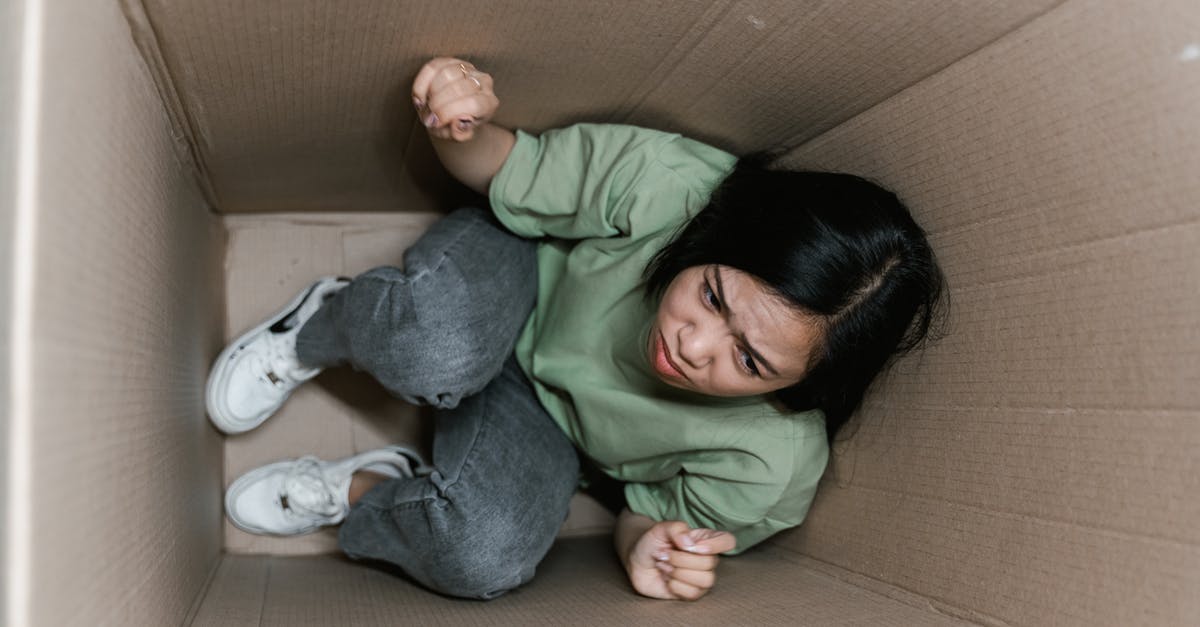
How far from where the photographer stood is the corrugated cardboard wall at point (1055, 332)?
17.9 inches

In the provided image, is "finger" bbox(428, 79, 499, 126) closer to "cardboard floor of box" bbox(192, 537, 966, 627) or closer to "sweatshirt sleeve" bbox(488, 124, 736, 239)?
"sweatshirt sleeve" bbox(488, 124, 736, 239)

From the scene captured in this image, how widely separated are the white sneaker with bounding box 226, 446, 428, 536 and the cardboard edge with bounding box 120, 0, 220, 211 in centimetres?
26

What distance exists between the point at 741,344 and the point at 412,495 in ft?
0.94

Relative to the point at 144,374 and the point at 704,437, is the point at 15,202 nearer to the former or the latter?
the point at 144,374

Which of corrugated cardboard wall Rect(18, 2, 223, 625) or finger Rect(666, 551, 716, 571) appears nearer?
corrugated cardboard wall Rect(18, 2, 223, 625)

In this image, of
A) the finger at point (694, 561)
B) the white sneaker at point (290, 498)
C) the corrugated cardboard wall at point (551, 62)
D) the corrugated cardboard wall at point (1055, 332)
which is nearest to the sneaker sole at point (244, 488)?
the white sneaker at point (290, 498)

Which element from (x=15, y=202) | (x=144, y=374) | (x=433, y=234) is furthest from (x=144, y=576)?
(x=433, y=234)

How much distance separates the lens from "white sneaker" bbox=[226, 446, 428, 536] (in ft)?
2.66

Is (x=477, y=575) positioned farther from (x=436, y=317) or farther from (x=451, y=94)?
(x=451, y=94)

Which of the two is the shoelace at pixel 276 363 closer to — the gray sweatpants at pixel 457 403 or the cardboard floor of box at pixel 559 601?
the gray sweatpants at pixel 457 403

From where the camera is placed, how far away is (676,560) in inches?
24.9

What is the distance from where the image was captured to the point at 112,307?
0.43 m

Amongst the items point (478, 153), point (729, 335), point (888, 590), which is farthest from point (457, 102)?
point (888, 590)

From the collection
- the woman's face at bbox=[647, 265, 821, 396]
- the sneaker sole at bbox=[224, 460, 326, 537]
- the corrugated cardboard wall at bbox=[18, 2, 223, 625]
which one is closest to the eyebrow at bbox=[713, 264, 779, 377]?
the woman's face at bbox=[647, 265, 821, 396]
